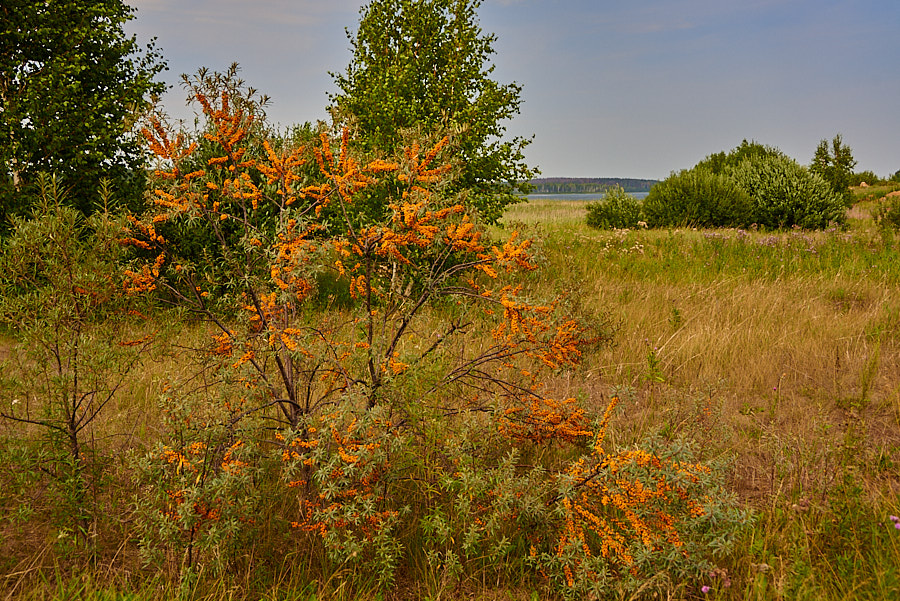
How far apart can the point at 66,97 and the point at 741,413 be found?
8.54 metres

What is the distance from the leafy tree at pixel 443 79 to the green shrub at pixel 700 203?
901 centimetres

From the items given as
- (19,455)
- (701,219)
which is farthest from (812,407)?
(701,219)

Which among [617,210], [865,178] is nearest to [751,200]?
[617,210]

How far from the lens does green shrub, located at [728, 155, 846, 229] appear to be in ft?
49.6

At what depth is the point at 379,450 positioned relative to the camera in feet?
9.33

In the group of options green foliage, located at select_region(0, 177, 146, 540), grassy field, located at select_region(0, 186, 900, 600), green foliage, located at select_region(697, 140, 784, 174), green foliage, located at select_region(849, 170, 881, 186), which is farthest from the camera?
green foliage, located at select_region(849, 170, 881, 186)

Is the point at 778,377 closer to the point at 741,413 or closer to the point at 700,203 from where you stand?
the point at 741,413

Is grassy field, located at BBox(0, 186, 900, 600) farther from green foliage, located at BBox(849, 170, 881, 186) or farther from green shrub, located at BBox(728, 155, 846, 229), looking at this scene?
green foliage, located at BBox(849, 170, 881, 186)

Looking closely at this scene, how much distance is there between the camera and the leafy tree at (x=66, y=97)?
7207mm

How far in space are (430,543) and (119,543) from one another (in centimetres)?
182

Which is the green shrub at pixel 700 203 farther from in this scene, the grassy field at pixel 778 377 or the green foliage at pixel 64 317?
the green foliage at pixel 64 317

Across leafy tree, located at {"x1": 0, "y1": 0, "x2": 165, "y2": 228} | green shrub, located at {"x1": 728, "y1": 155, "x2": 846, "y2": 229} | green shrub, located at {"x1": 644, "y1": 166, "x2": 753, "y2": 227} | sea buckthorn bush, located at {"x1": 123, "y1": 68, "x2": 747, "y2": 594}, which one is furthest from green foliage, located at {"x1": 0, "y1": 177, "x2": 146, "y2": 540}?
green shrub, located at {"x1": 728, "y1": 155, "x2": 846, "y2": 229}

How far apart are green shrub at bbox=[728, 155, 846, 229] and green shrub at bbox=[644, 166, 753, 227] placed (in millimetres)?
595

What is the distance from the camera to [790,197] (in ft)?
50.4
